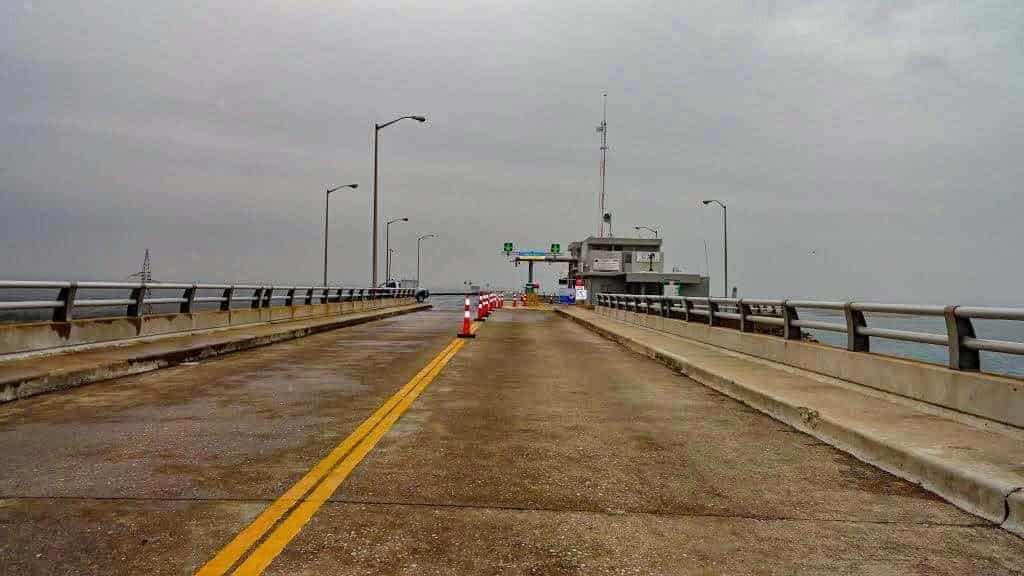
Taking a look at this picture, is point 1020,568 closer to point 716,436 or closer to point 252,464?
point 716,436

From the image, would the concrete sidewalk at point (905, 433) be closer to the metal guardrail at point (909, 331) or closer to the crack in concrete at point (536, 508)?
the crack in concrete at point (536, 508)

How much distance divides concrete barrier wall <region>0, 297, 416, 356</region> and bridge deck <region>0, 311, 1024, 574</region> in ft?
9.13

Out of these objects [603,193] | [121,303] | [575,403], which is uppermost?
[603,193]

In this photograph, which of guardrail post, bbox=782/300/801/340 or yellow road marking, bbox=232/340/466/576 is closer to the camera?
yellow road marking, bbox=232/340/466/576

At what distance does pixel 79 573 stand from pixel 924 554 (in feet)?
15.3

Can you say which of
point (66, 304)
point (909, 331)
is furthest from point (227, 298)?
point (909, 331)

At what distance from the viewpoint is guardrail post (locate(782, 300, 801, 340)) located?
12.3 meters

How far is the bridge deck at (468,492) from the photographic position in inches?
161

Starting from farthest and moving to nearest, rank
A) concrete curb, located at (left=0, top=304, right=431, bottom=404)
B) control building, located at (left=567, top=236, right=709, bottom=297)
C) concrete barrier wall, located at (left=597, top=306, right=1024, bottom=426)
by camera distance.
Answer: control building, located at (left=567, top=236, right=709, bottom=297), concrete curb, located at (left=0, top=304, right=431, bottom=404), concrete barrier wall, located at (left=597, top=306, right=1024, bottom=426)

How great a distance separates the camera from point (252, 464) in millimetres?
6035

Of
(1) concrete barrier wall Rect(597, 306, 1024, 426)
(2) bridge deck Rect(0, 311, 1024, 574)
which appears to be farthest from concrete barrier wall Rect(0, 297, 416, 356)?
(1) concrete barrier wall Rect(597, 306, 1024, 426)

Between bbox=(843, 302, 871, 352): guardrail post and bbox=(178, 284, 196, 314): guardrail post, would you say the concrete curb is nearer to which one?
bbox=(178, 284, 196, 314): guardrail post

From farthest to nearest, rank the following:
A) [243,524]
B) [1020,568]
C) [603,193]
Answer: [603,193]
[243,524]
[1020,568]

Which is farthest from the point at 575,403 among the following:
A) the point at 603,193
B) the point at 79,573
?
the point at 603,193
